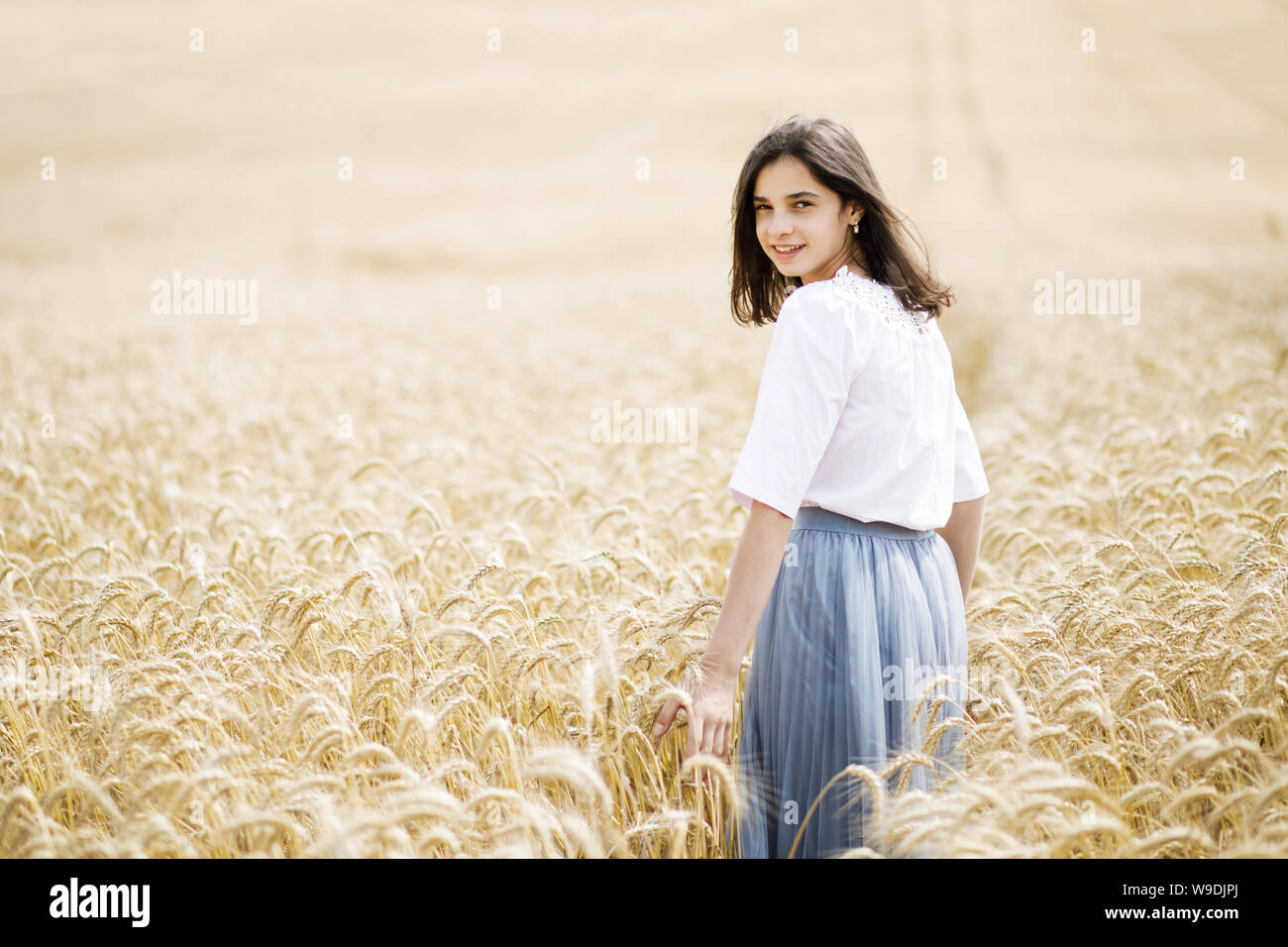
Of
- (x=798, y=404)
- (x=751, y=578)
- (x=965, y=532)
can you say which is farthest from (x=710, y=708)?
(x=965, y=532)

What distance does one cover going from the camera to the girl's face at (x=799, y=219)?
2.11 meters

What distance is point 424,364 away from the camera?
34.6ft

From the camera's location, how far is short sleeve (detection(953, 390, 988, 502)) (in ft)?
7.73

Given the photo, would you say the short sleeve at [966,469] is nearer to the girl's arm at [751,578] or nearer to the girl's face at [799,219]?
the girl's face at [799,219]

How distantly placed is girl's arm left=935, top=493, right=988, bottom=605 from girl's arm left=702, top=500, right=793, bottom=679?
0.73m

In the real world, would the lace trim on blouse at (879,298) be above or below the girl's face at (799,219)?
below

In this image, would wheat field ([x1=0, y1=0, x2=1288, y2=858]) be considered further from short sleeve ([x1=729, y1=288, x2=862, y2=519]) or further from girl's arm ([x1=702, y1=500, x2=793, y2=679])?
short sleeve ([x1=729, y1=288, x2=862, y2=519])

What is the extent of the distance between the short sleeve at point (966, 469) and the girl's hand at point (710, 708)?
2.86ft

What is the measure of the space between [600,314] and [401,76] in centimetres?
5190

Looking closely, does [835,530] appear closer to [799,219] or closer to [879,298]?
[879,298]

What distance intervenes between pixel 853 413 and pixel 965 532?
28.2 inches

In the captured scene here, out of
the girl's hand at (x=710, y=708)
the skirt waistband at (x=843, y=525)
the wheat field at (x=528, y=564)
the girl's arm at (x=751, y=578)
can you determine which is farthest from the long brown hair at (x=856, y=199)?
the girl's hand at (x=710, y=708)
